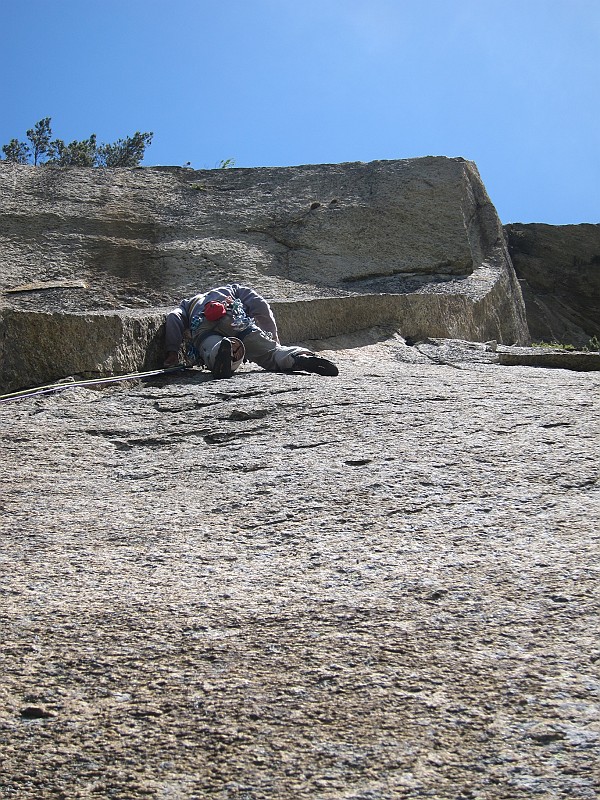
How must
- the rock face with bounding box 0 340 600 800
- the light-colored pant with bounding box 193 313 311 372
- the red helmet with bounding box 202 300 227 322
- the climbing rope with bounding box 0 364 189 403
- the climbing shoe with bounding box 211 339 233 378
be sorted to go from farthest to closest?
the red helmet with bounding box 202 300 227 322 < the light-colored pant with bounding box 193 313 311 372 < the climbing shoe with bounding box 211 339 233 378 < the climbing rope with bounding box 0 364 189 403 < the rock face with bounding box 0 340 600 800

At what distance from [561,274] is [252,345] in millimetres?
8616

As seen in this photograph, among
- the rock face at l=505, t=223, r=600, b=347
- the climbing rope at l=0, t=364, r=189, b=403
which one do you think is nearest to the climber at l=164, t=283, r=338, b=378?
the climbing rope at l=0, t=364, r=189, b=403

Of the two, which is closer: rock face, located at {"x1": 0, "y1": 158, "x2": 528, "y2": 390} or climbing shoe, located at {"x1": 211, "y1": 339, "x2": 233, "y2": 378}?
climbing shoe, located at {"x1": 211, "y1": 339, "x2": 233, "y2": 378}

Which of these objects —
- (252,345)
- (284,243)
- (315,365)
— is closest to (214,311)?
(252,345)

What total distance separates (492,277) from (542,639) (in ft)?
21.3

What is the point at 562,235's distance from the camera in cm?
1280

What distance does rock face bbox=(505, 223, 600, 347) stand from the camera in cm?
1273

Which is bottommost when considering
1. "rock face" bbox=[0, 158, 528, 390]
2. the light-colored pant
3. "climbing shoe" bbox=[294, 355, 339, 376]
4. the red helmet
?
"climbing shoe" bbox=[294, 355, 339, 376]

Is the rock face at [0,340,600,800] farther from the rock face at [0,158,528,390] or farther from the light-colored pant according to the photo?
the rock face at [0,158,528,390]

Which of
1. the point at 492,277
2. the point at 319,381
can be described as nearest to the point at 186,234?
the point at 492,277

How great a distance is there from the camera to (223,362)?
4996 millimetres

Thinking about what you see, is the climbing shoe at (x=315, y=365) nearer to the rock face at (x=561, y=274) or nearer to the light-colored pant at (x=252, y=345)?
the light-colored pant at (x=252, y=345)

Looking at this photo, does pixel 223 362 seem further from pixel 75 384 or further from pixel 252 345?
pixel 75 384

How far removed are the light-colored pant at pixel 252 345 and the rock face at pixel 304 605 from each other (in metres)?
1.16
